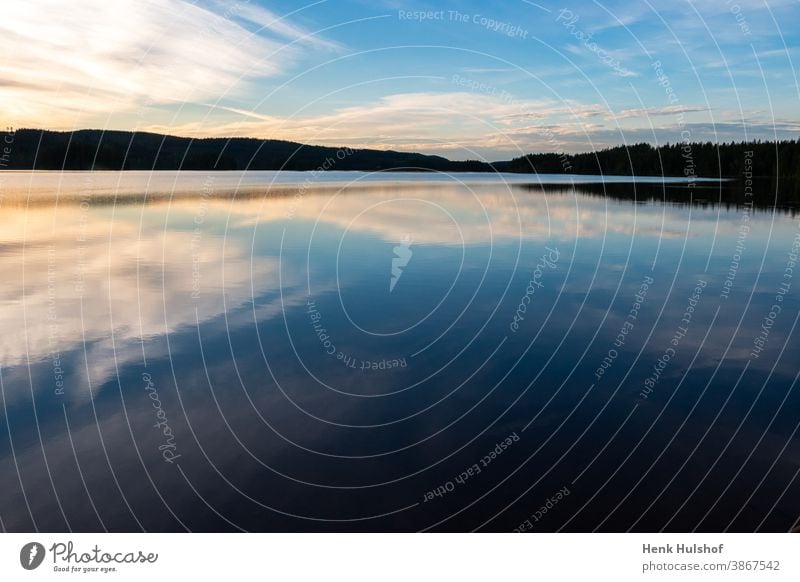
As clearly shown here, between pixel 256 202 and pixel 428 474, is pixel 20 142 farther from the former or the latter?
pixel 428 474
